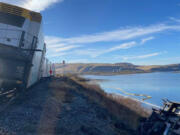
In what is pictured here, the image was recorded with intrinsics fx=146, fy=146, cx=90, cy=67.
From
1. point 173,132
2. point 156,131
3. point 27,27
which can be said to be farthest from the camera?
point 27,27

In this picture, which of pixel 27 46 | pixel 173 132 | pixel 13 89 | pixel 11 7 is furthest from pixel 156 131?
pixel 11 7

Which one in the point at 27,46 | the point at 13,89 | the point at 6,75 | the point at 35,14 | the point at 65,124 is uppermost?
the point at 35,14

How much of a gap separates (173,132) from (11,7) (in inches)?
472

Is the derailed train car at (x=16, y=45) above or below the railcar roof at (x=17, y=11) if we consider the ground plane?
below

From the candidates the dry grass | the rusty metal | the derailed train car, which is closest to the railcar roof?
the derailed train car

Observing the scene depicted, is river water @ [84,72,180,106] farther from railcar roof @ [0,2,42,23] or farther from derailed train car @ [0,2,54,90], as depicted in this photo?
railcar roof @ [0,2,42,23]

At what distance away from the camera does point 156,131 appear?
841cm

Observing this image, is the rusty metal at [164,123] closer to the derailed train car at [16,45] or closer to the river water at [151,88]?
the derailed train car at [16,45]

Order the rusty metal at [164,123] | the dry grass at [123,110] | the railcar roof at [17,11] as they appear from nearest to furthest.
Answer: the rusty metal at [164,123]
the railcar roof at [17,11]
the dry grass at [123,110]

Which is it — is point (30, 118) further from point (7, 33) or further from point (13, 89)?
point (7, 33)

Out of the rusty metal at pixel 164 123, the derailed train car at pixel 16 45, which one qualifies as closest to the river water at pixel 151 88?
the rusty metal at pixel 164 123

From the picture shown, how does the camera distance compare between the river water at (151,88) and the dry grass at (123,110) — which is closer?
the dry grass at (123,110)

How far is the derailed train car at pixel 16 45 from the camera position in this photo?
8375mm

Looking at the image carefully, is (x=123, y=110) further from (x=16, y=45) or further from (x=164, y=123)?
(x=16, y=45)
